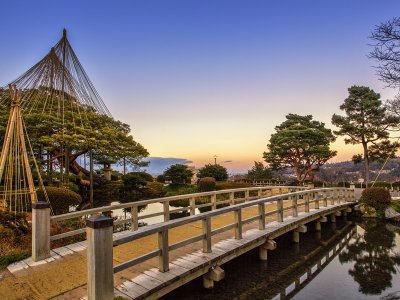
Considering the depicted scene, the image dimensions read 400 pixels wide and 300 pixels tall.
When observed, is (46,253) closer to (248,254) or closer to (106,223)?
(106,223)

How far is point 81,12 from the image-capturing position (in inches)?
576

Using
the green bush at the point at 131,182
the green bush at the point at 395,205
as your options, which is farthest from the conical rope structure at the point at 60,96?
the green bush at the point at 395,205

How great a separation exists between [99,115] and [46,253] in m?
16.4

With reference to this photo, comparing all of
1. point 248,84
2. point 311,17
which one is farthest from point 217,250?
point 248,84

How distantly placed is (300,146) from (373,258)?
79.6ft

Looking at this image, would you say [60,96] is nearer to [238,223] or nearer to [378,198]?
[238,223]

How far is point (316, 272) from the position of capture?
8.68 m

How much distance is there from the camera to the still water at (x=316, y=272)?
6.94 m

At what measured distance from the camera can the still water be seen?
694cm

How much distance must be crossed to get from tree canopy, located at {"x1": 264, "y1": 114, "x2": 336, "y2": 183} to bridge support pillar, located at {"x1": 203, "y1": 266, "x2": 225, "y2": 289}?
2899 cm

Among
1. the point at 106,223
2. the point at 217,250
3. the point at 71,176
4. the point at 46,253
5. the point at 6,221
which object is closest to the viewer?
the point at 106,223

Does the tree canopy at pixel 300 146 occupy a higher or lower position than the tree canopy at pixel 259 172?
higher

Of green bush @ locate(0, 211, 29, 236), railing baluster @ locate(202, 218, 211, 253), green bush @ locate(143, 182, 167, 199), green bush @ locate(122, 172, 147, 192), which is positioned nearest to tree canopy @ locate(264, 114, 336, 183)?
green bush @ locate(143, 182, 167, 199)

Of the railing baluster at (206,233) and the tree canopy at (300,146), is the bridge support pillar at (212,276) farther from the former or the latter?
the tree canopy at (300,146)
